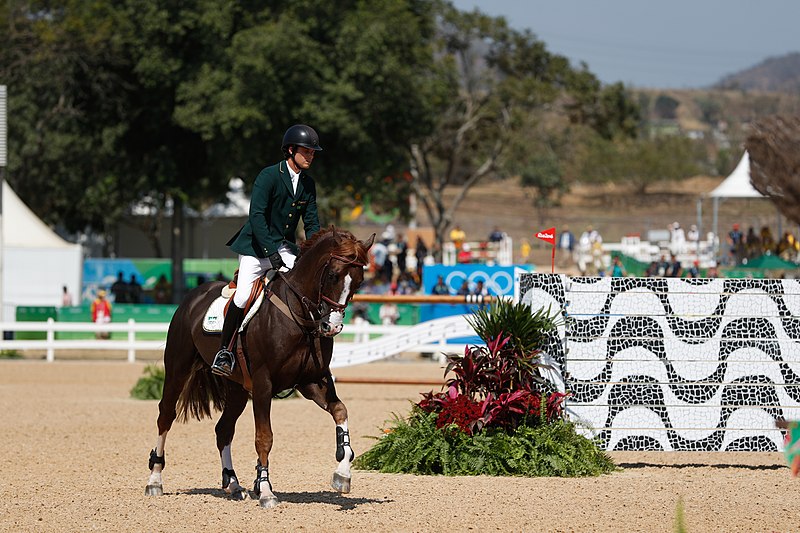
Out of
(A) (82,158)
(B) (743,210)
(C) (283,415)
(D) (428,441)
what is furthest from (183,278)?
(B) (743,210)

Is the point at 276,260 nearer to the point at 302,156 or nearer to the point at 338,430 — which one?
the point at 302,156

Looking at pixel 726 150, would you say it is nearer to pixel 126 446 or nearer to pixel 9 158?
pixel 9 158

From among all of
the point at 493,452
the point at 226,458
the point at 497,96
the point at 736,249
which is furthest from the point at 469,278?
the point at 497,96

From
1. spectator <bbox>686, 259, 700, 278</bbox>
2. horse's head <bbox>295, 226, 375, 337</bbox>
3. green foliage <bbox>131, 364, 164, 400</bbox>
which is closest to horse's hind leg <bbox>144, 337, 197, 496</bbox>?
horse's head <bbox>295, 226, 375, 337</bbox>

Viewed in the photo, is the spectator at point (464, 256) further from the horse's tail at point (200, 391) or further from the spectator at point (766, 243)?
the horse's tail at point (200, 391)

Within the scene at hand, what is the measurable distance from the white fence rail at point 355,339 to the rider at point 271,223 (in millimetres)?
5779

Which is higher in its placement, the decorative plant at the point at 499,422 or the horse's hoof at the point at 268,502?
the decorative plant at the point at 499,422

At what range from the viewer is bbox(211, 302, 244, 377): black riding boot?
8914 millimetres

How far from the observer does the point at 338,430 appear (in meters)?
8.63

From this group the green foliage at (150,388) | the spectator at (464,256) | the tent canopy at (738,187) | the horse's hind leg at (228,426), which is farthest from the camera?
the spectator at (464,256)

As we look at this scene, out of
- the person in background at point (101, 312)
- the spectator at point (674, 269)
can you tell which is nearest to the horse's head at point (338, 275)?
the person in background at point (101, 312)

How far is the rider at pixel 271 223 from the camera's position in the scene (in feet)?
29.3

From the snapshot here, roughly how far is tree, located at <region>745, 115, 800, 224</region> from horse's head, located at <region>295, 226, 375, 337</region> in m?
21.6

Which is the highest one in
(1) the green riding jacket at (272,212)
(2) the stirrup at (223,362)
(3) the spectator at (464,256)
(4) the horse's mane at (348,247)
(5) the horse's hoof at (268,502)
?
(3) the spectator at (464,256)
